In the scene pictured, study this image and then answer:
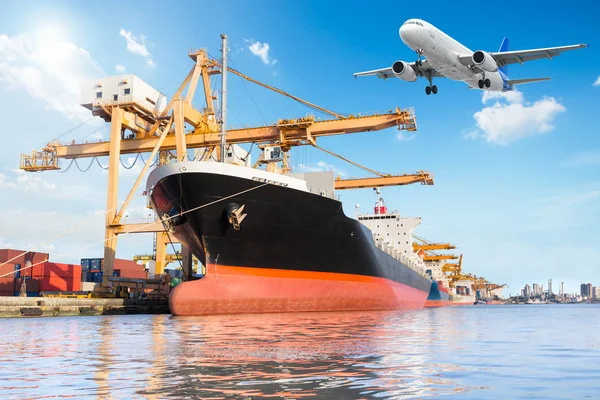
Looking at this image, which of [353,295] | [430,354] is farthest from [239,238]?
[430,354]

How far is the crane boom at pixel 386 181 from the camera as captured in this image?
38.4m

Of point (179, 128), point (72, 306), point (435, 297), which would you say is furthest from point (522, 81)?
point (435, 297)

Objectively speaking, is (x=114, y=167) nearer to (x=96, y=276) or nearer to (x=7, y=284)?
(x=7, y=284)

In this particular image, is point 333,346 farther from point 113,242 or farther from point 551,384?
point 113,242

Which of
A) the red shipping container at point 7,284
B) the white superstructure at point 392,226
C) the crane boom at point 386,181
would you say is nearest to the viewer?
the red shipping container at point 7,284

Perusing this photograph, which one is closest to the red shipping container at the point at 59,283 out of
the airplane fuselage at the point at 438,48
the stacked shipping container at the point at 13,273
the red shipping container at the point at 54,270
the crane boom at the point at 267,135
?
the red shipping container at the point at 54,270

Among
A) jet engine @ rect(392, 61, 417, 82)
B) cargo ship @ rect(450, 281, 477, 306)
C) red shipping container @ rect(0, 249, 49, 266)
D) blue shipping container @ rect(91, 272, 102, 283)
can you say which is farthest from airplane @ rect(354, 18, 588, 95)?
cargo ship @ rect(450, 281, 477, 306)

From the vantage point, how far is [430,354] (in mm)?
6551

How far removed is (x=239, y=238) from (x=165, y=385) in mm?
13634

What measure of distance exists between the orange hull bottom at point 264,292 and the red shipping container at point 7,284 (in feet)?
70.8

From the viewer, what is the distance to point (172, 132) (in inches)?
1348

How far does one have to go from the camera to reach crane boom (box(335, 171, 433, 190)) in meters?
38.4

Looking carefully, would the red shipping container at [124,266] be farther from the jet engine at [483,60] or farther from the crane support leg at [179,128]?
the jet engine at [483,60]

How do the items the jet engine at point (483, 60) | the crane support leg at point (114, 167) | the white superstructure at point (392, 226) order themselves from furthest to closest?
the white superstructure at point (392, 226), the crane support leg at point (114, 167), the jet engine at point (483, 60)
